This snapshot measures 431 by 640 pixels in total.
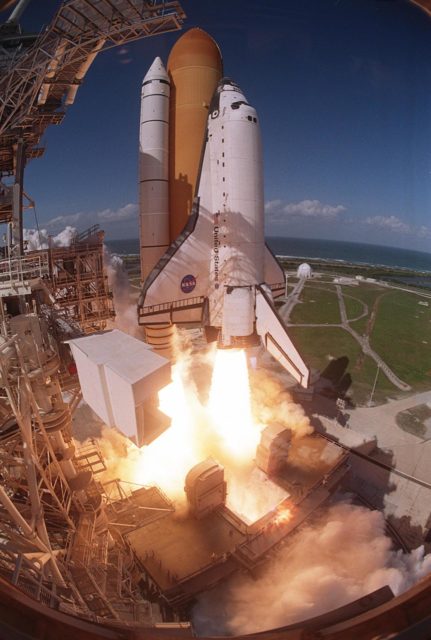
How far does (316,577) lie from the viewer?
9.95 metres

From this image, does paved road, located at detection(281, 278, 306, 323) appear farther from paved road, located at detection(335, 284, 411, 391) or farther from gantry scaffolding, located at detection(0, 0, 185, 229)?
gantry scaffolding, located at detection(0, 0, 185, 229)

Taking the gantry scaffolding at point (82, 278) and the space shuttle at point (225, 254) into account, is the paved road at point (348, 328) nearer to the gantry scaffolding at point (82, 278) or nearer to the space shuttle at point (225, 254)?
the space shuttle at point (225, 254)

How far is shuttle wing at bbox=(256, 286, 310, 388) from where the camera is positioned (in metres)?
12.2

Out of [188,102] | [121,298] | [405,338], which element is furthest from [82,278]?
[405,338]

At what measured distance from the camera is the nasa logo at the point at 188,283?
13.8 m

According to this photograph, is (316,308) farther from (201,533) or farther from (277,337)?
(201,533)

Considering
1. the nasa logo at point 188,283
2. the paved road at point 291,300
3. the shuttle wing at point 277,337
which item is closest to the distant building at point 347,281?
the paved road at point 291,300

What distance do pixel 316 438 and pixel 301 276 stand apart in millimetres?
61224

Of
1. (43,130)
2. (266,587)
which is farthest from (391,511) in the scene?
(43,130)

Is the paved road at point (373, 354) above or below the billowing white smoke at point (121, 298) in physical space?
below

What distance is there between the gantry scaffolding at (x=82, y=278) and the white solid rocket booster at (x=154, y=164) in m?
3.63

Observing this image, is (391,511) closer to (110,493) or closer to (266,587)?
(266,587)

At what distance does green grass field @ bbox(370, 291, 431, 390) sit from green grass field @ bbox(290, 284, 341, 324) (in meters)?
5.89

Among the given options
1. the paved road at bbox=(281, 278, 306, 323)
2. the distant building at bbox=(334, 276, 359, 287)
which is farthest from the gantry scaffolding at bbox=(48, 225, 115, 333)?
the distant building at bbox=(334, 276, 359, 287)
